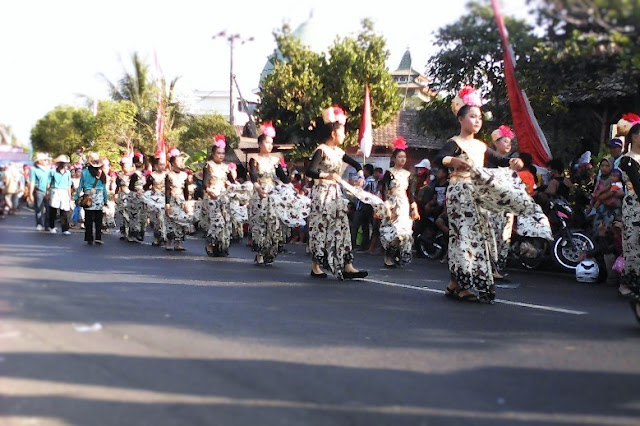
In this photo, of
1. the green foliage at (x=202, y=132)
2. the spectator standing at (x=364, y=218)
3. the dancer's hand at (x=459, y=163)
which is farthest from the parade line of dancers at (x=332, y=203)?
the green foliage at (x=202, y=132)

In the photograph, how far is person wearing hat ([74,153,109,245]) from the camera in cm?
1672

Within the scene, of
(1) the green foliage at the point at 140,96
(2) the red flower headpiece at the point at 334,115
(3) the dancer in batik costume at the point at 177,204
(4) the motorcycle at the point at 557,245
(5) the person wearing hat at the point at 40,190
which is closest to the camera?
(1) the green foliage at the point at 140,96

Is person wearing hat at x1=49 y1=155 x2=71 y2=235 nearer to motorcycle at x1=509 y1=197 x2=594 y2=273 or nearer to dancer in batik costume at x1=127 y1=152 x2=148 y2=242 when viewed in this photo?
dancer in batik costume at x1=127 y1=152 x2=148 y2=242

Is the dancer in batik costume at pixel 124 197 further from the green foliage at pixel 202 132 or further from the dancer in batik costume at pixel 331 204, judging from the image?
the green foliage at pixel 202 132

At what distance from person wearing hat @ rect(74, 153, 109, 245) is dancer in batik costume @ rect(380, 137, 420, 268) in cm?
→ 612

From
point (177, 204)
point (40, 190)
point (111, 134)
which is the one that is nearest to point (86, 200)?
point (177, 204)

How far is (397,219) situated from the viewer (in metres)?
13.3

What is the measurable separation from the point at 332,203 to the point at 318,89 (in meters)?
19.4

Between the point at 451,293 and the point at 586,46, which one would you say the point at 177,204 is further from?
the point at 586,46

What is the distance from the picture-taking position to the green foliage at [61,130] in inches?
1775

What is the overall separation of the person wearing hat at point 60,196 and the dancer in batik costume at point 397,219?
923 centimetres

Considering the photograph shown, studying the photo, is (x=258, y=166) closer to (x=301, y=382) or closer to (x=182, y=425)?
(x=301, y=382)

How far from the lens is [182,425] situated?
409 cm

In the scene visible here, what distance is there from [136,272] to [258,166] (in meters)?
2.26
